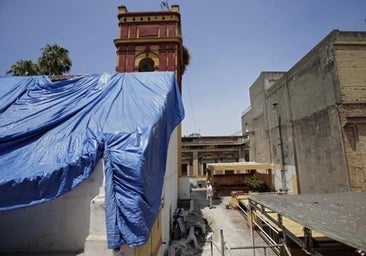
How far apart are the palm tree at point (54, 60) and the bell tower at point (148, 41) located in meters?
6.58

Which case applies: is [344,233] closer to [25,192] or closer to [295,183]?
[25,192]

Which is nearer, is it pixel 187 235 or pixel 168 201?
pixel 168 201

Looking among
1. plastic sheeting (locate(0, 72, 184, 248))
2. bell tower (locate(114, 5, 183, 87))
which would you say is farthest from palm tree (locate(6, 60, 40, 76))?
plastic sheeting (locate(0, 72, 184, 248))

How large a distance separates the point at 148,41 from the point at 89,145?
11665 millimetres

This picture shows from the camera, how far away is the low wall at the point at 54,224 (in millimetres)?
4457

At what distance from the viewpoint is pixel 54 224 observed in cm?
460

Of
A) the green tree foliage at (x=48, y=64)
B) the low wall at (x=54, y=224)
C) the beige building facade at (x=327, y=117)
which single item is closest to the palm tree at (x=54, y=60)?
the green tree foliage at (x=48, y=64)

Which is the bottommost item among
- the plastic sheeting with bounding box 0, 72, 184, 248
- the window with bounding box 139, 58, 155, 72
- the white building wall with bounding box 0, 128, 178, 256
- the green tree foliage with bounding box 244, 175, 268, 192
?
the green tree foliage with bounding box 244, 175, 268, 192

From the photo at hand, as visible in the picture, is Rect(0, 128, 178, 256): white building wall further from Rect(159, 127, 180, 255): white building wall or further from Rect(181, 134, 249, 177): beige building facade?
Rect(181, 134, 249, 177): beige building facade

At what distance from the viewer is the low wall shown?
14.6ft

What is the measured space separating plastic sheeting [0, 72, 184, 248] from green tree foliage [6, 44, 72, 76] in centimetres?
1264

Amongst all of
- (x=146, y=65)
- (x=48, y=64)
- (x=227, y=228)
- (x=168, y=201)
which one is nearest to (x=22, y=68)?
(x=48, y=64)

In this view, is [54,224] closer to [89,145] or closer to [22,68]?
[89,145]

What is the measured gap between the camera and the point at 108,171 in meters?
3.85
